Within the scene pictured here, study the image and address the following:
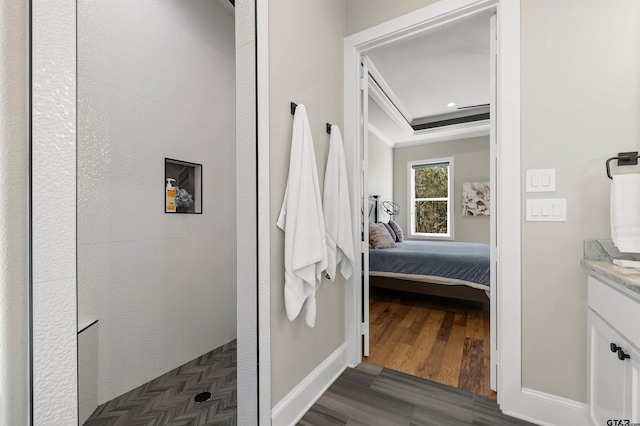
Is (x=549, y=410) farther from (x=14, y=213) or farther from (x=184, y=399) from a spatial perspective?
(x=14, y=213)

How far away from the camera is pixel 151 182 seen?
4.72 ft

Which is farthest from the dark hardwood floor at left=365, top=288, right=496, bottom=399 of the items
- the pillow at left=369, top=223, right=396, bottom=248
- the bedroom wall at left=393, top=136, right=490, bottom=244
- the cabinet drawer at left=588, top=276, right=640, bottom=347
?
the bedroom wall at left=393, top=136, right=490, bottom=244

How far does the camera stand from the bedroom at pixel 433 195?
233 cm

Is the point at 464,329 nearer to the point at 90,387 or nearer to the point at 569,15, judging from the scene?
the point at 569,15

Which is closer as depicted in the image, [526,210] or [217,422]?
[217,422]

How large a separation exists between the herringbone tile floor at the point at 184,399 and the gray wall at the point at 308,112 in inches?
11.4

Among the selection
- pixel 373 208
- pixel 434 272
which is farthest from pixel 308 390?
pixel 373 208

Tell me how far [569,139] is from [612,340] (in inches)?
38.0

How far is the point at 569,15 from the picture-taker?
142cm

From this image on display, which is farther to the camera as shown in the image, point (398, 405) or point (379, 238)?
point (379, 238)

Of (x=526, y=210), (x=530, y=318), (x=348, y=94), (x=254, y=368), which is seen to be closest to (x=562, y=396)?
(x=530, y=318)

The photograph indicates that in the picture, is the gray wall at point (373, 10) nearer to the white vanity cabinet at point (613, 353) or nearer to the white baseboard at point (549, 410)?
the white vanity cabinet at point (613, 353)

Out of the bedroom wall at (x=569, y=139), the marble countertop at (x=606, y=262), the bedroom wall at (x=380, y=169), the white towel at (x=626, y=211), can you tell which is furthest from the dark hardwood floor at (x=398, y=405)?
the bedroom wall at (x=380, y=169)

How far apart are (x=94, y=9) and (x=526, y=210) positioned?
206cm
